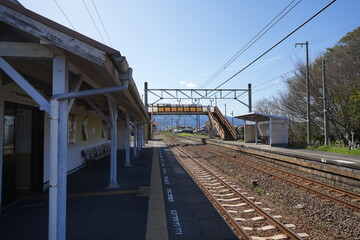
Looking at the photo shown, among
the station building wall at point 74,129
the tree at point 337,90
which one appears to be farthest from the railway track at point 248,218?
the tree at point 337,90

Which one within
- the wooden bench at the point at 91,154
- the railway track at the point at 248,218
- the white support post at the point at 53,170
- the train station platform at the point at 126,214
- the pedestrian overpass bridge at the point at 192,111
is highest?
the pedestrian overpass bridge at the point at 192,111

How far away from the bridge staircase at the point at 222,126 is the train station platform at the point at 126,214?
966 inches

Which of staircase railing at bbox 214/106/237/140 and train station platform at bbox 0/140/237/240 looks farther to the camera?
staircase railing at bbox 214/106/237/140

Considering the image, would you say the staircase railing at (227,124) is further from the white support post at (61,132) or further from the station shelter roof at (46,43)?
the white support post at (61,132)

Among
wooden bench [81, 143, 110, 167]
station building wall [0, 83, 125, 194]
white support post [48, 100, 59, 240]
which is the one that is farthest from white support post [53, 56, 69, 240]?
wooden bench [81, 143, 110, 167]

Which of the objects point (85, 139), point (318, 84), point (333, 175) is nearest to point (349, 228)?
point (333, 175)

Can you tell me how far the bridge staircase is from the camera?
31609 millimetres

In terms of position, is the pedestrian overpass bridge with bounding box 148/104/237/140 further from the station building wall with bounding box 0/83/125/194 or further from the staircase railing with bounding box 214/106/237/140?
the station building wall with bounding box 0/83/125/194

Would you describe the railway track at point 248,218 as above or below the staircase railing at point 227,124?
below

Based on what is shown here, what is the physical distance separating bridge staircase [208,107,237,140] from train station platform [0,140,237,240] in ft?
80.5

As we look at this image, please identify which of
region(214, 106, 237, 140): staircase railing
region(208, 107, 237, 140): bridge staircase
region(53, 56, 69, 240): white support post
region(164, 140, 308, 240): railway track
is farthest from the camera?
region(214, 106, 237, 140): staircase railing

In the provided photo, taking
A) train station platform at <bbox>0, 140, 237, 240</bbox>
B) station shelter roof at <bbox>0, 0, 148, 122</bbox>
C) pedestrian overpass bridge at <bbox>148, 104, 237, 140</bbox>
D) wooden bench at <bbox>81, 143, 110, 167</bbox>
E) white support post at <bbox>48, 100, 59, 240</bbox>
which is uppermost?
pedestrian overpass bridge at <bbox>148, 104, 237, 140</bbox>

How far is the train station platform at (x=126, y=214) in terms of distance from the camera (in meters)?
4.16

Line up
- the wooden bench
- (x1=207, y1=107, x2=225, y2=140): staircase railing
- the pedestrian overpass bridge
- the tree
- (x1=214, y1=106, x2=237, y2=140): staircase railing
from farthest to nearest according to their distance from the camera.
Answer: the pedestrian overpass bridge < (x1=214, y1=106, x2=237, y2=140): staircase railing < (x1=207, y1=107, x2=225, y2=140): staircase railing < the tree < the wooden bench
